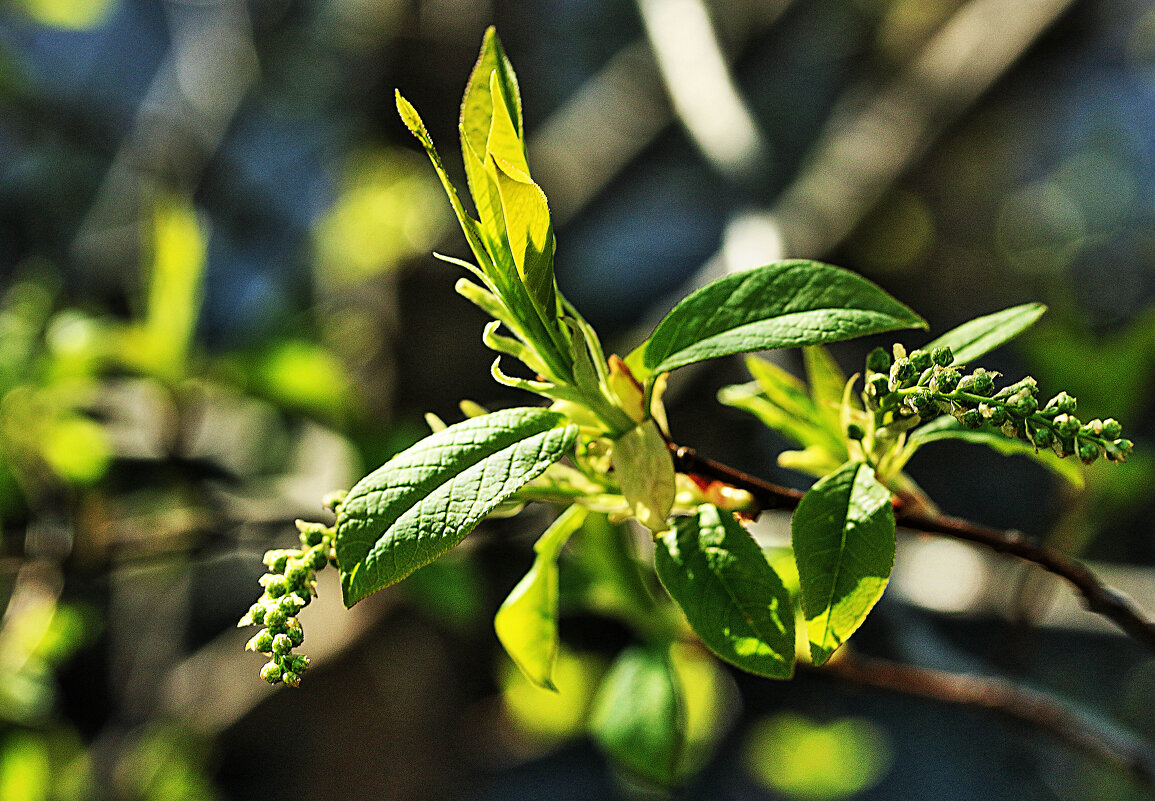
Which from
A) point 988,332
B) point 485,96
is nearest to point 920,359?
point 988,332

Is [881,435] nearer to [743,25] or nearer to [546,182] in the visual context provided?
[546,182]

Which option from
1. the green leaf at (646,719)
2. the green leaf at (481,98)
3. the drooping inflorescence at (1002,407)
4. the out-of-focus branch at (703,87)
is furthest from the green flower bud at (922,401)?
the out-of-focus branch at (703,87)

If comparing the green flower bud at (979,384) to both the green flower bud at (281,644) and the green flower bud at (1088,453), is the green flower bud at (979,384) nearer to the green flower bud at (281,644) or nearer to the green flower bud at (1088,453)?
the green flower bud at (1088,453)

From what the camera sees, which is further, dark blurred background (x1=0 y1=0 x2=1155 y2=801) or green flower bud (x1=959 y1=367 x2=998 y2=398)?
dark blurred background (x1=0 y1=0 x2=1155 y2=801)

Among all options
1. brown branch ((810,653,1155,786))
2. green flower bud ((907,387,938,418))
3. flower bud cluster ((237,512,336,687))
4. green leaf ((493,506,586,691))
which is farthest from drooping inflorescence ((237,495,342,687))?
brown branch ((810,653,1155,786))

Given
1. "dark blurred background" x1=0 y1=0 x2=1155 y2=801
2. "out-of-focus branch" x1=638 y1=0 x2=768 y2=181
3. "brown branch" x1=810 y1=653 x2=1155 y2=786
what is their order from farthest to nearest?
"out-of-focus branch" x1=638 y1=0 x2=768 y2=181 < "dark blurred background" x1=0 y1=0 x2=1155 y2=801 < "brown branch" x1=810 y1=653 x2=1155 y2=786

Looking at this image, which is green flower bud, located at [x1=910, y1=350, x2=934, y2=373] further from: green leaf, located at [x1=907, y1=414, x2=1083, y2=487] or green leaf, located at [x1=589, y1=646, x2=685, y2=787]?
green leaf, located at [x1=589, y1=646, x2=685, y2=787]
